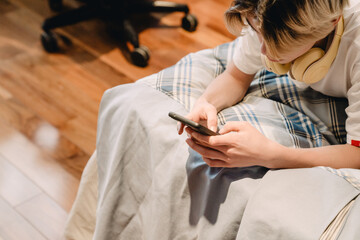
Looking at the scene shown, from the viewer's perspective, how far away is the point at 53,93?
179cm

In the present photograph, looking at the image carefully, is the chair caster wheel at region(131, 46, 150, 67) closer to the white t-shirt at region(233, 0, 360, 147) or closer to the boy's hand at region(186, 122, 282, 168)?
the white t-shirt at region(233, 0, 360, 147)

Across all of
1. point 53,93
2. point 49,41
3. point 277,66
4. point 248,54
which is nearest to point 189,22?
point 49,41

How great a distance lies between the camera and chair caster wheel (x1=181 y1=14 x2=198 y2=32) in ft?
7.17

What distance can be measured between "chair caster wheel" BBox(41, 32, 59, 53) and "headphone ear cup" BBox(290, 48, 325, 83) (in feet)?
4.52

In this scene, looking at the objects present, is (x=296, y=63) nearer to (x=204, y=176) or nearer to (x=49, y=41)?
(x=204, y=176)

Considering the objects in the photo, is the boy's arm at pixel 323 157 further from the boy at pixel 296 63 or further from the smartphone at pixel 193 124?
the smartphone at pixel 193 124

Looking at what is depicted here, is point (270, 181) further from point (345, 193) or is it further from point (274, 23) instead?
point (274, 23)

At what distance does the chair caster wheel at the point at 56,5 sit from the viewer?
88.5 inches

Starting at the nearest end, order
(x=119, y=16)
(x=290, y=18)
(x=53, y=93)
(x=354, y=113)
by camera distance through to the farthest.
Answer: (x=290, y=18)
(x=354, y=113)
(x=53, y=93)
(x=119, y=16)

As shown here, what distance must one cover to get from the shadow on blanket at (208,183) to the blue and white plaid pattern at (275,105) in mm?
121

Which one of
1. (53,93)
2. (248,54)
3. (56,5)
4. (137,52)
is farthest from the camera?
(56,5)

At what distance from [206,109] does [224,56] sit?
34 centimetres

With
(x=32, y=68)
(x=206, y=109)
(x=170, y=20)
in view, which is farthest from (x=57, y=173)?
(x=170, y=20)

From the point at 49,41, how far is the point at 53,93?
324 mm
